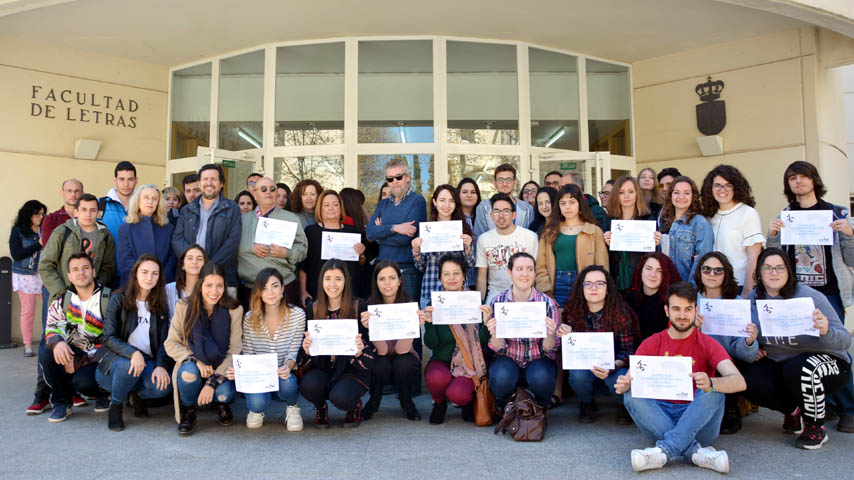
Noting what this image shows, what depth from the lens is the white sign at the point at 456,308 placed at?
407cm

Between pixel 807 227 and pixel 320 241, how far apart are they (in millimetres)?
3824

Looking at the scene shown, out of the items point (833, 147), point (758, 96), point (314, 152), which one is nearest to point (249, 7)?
point (314, 152)

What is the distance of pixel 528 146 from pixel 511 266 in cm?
477

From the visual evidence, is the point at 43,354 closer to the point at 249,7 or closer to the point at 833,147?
the point at 249,7

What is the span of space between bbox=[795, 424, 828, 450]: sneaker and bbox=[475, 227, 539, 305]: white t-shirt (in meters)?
2.09

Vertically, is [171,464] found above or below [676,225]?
below

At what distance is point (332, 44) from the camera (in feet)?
27.9

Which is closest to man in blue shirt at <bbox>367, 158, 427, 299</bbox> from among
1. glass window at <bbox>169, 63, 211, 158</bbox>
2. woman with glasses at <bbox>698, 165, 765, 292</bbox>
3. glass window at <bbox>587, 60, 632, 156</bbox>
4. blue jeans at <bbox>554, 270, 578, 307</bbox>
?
blue jeans at <bbox>554, 270, 578, 307</bbox>

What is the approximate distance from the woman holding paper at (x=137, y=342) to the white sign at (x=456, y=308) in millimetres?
1961

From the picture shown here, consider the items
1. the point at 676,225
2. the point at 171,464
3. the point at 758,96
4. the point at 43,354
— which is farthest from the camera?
the point at 758,96

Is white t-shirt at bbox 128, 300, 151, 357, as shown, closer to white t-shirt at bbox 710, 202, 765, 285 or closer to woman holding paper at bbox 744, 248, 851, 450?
woman holding paper at bbox 744, 248, 851, 450

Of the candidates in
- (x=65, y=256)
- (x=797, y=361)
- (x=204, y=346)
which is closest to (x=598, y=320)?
(x=797, y=361)

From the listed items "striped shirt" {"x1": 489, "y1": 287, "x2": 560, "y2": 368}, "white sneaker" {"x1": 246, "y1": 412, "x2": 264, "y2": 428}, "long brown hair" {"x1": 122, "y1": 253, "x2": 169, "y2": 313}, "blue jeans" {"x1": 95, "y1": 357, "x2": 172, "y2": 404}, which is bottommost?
"white sneaker" {"x1": 246, "y1": 412, "x2": 264, "y2": 428}

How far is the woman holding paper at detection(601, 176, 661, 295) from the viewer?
14.5 ft
